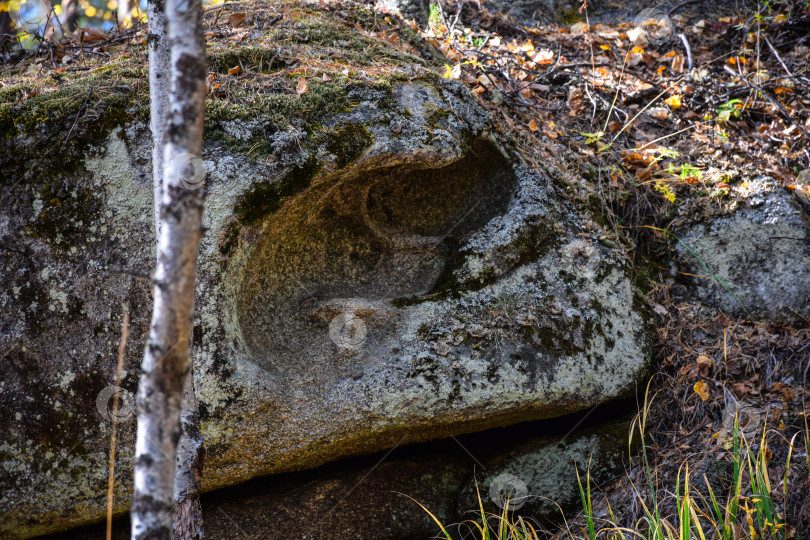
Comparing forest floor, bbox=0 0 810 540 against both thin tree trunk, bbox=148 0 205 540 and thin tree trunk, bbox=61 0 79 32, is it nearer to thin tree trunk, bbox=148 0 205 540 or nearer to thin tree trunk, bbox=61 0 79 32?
thin tree trunk, bbox=148 0 205 540

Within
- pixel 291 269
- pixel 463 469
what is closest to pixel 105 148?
pixel 291 269

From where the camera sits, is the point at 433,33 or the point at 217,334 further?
the point at 433,33

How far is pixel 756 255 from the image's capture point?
11.3 feet

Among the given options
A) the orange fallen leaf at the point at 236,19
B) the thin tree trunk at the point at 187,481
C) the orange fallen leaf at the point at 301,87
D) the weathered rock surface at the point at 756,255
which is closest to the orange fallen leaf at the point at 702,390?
the weathered rock surface at the point at 756,255

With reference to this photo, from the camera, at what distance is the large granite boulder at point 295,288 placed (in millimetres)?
2586

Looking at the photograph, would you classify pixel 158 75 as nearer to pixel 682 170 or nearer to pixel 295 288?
pixel 295 288

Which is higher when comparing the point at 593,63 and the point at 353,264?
the point at 593,63

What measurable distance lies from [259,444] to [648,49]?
15.0ft

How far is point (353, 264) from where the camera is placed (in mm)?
3309

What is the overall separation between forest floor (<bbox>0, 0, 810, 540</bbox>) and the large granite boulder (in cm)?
35

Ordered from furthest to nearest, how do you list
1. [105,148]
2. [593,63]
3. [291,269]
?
[593,63] → [291,269] → [105,148]

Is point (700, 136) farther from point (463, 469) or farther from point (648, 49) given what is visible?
point (463, 469)

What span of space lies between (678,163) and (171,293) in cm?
364

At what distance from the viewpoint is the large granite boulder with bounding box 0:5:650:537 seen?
102 inches
